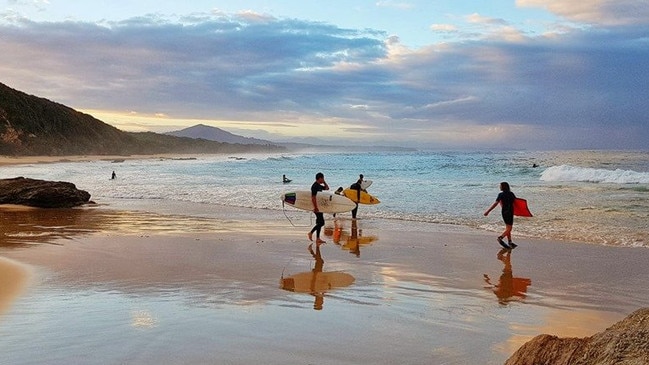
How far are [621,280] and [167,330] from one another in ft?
27.6

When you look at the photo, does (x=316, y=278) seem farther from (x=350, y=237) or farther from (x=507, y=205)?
(x=507, y=205)

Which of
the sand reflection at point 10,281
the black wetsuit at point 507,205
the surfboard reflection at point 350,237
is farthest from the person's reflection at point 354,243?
the sand reflection at point 10,281

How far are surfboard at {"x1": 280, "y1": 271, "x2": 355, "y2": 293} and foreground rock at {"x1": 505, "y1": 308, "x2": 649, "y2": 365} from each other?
5.31m

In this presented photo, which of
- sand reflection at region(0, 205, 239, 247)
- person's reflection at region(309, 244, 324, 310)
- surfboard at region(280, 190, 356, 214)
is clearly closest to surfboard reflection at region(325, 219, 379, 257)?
surfboard at region(280, 190, 356, 214)

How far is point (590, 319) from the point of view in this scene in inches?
306

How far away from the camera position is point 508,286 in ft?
32.2

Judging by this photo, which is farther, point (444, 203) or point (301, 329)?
point (444, 203)

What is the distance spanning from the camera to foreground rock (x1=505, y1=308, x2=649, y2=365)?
11.3 feet

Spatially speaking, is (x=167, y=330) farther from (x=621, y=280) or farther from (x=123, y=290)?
(x=621, y=280)

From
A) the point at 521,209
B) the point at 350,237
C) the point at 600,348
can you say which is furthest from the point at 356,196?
the point at 600,348

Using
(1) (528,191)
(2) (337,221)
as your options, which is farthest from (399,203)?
(1) (528,191)

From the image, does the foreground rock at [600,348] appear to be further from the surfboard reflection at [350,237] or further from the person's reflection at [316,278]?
the surfboard reflection at [350,237]

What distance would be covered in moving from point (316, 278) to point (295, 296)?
153 cm

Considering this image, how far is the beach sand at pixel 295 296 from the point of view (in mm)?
6082
